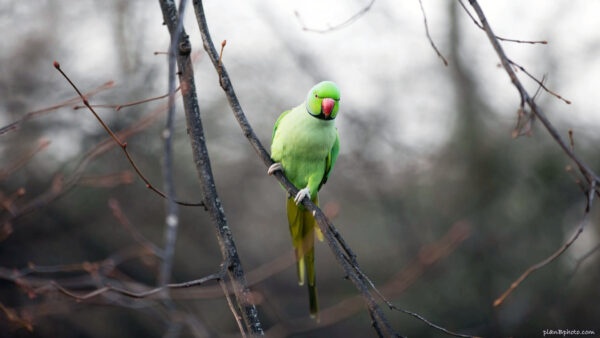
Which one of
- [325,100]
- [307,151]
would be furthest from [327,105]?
[307,151]

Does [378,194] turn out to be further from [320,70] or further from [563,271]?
[563,271]

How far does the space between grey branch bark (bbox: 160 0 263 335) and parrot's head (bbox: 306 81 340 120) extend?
0.82 meters

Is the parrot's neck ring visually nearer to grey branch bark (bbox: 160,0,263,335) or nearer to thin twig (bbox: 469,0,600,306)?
grey branch bark (bbox: 160,0,263,335)

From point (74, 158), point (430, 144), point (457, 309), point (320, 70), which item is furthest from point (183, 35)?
point (457, 309)

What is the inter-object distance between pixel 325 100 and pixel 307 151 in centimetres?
31

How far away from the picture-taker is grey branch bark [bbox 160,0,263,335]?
5.24 feet

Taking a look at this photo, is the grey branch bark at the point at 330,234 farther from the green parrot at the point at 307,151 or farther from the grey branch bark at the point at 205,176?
the green parrot at the point at 307,151

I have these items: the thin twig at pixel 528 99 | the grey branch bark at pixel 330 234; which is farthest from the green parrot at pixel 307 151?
the thin twig at pixel 528 99

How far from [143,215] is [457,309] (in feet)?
14.7

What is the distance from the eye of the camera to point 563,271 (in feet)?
20.5

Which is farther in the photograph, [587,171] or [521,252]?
[521,252]

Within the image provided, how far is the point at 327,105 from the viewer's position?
2.29 m

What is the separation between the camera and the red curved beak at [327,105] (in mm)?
2293

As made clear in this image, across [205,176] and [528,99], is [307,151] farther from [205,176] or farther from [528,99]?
[528,99]
